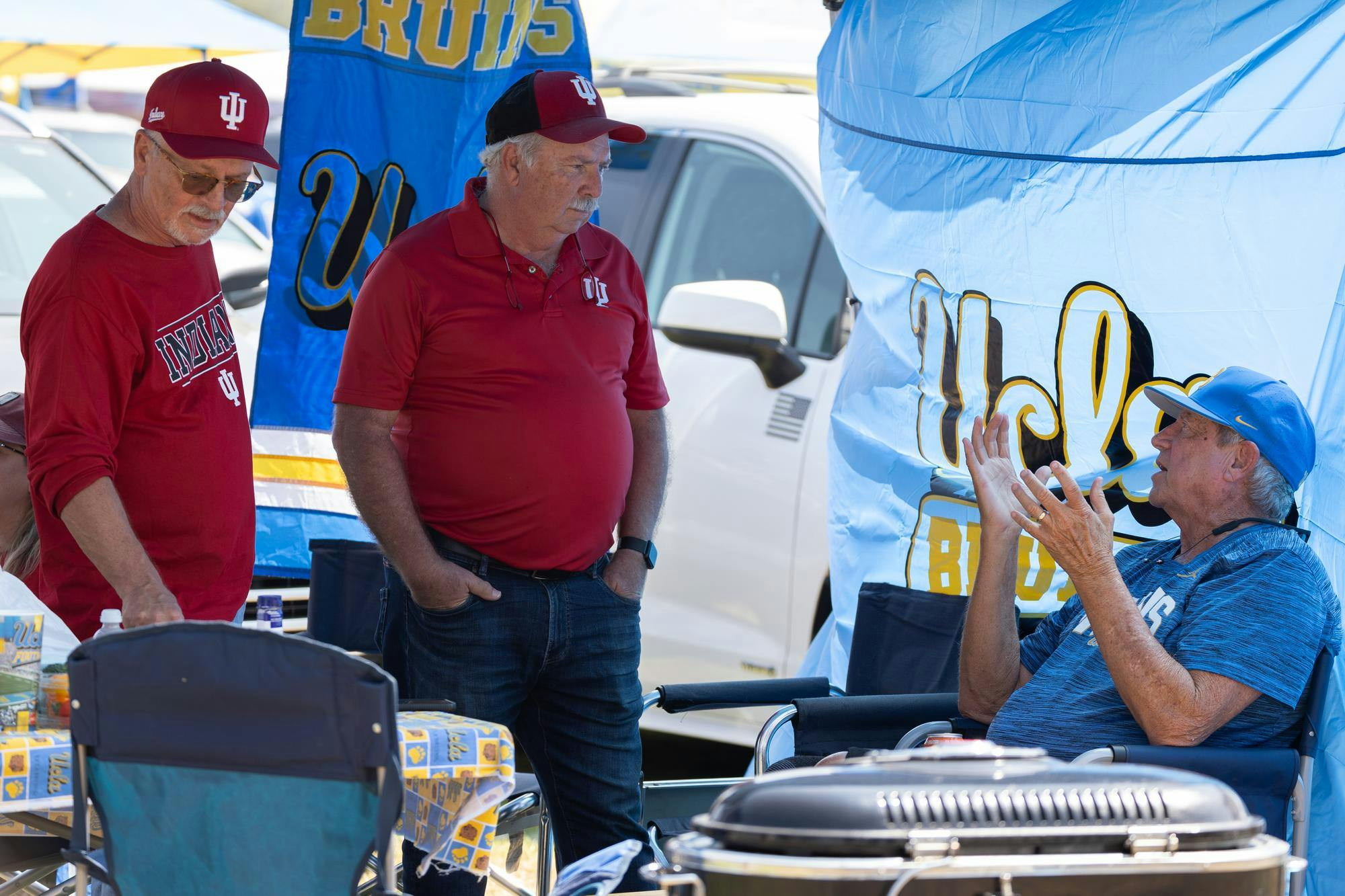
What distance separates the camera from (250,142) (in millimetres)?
2965

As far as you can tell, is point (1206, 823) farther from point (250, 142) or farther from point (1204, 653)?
point (250, 142)

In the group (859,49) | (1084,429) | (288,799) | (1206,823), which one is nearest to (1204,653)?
(1084,429)

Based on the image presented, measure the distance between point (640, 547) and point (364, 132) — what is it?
1.50 m

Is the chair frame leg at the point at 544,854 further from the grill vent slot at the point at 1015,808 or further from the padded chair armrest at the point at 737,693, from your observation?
the grill vent slot at the point at 1015,808

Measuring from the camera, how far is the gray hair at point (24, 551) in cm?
313

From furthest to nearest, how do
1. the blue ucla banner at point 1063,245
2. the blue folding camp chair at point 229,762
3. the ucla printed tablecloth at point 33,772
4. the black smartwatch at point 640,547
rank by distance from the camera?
the blue ucla banner at point 1063,245
the black smartwatch at point 640,547
the ucla printed tablecloth at point 33,772
the blue folding camp chair at point 229,762

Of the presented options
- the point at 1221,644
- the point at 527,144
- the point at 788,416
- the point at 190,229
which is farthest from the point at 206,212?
the point at 788,416

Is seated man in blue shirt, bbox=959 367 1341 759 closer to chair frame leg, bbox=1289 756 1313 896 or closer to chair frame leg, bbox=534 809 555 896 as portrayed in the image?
chair frame leg, bbox=1289 756 1313 896

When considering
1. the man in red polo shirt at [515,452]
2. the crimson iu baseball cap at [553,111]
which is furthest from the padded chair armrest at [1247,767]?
the crimson iu baseball cap at [553,111]

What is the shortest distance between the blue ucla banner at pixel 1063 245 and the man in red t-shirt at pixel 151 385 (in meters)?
1.76

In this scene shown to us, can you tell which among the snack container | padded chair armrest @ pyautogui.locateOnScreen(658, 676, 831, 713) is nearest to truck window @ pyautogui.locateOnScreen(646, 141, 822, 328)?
padded chair armrest @ pyautogui.locateOnScreen(658, 676, 831, 713)

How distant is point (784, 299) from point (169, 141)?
265 centimetres

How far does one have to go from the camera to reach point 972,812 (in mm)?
1691

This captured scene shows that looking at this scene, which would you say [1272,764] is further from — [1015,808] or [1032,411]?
[1015,808]
